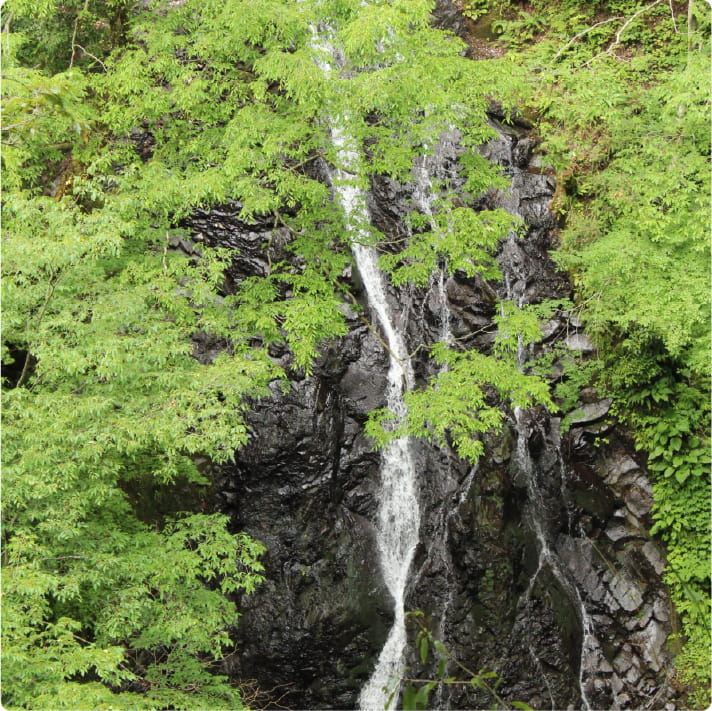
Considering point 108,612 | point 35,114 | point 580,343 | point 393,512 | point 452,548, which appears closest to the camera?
point 108,612

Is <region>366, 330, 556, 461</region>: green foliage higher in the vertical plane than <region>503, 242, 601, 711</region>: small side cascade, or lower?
higher

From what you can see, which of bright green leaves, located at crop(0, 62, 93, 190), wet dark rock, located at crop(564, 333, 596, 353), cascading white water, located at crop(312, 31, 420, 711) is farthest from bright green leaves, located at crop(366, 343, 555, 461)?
bright green leaves, located at crop(0, 62, 93, 190)

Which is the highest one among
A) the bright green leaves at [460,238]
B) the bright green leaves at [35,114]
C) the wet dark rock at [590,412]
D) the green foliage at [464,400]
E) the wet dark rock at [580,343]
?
the bright green leaves at [35,114]

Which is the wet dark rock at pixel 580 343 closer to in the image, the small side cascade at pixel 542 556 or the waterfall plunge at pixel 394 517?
the small side cascade at pixel 542 556

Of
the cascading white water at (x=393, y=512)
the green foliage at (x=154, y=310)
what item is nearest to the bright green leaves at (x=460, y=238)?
the green foliage at (x=154, y=310)

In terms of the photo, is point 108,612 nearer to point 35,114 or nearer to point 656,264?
point 35,114

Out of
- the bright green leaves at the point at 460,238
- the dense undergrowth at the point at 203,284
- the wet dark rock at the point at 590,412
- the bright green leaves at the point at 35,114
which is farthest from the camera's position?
the wet dark rock at the point at 590,412

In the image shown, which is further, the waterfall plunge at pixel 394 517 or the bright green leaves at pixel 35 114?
the waterfall plunge at pixel 394 517

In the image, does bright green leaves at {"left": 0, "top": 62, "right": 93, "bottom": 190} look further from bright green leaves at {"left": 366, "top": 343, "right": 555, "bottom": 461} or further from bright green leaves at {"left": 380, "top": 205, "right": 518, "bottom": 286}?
bright green leaves at {"left": 366, "top": 343, "right": 555, "bottom": 461}

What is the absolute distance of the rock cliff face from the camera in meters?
10.2

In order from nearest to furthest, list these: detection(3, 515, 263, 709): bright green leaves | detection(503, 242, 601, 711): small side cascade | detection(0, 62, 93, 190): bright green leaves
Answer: detection(3, 515, 263, 709): bright green leaves → detection(0, 62, 93, 190): bright green leaves → detection(503, 242, 601, 711): small side cascade

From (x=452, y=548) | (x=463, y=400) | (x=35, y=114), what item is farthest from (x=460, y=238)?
(x=35, y=114)

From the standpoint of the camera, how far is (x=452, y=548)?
1073 cm

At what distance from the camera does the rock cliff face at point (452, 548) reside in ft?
33.6
